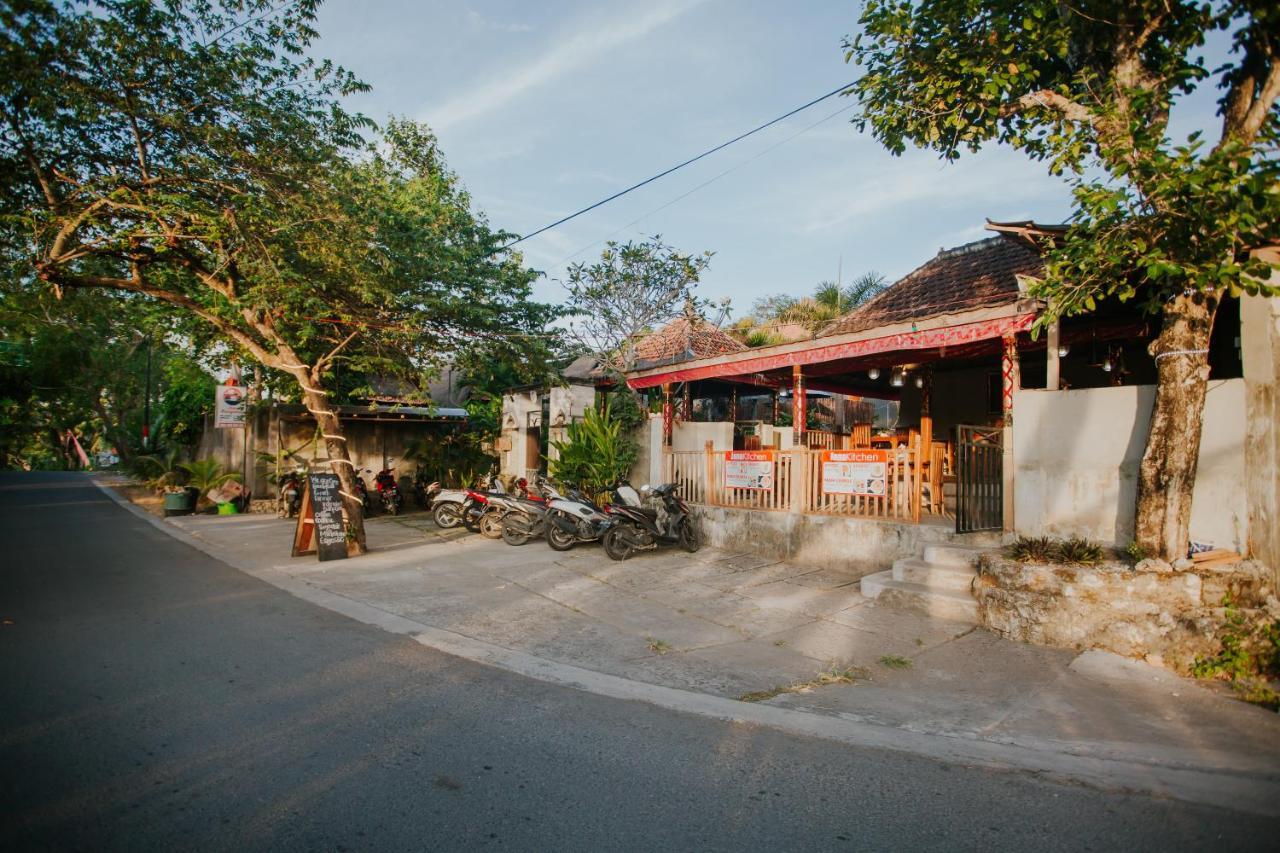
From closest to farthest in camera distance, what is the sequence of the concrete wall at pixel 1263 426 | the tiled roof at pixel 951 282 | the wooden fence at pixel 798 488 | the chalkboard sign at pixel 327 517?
the concrete wall at pixel 1263 426 → the wooden fence at pixel 798 488 → the chalkboard sign at pixel 327 517 → the tiled roof at pixel 951 282

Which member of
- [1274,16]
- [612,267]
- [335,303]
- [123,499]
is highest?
[612,267]

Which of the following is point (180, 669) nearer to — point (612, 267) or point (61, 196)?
point (61, 196)

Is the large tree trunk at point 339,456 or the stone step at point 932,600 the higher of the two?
the large tree trunk at point 339,456

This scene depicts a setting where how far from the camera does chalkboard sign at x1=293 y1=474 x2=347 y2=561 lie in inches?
377

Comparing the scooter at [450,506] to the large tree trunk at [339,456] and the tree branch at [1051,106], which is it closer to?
the large tree trunk at [339,456]

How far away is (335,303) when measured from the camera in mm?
10383

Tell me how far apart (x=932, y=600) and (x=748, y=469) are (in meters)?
3.98

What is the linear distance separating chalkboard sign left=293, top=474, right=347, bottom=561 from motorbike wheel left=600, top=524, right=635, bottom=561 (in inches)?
150

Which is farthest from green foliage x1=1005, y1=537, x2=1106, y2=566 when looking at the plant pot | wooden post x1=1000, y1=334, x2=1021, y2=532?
the plant pot

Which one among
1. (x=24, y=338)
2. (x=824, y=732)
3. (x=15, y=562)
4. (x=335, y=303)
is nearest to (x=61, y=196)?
(x=335, y=303)

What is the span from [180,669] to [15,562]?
6.51 metres

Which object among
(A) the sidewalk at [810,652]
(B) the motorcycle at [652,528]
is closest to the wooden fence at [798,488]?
(B) the motorcycle at [652,528]

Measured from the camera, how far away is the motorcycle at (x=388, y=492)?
1562 cm

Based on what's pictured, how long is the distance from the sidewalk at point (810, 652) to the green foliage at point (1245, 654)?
250mm
